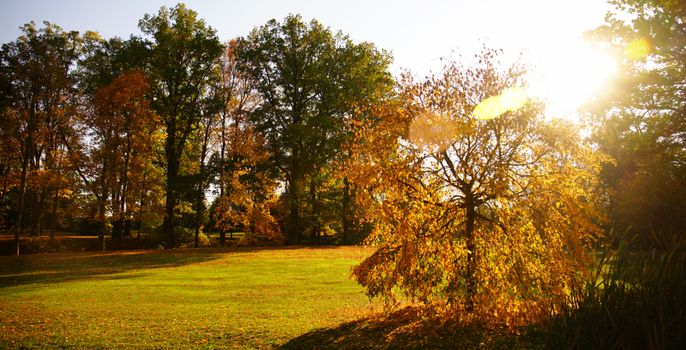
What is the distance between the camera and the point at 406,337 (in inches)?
398

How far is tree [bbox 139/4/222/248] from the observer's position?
3553 centimetres

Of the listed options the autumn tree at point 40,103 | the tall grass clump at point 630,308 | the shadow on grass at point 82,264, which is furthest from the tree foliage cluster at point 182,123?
the tall grass clump at point 630,308

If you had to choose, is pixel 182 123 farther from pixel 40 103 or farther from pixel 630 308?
pixel 630 308

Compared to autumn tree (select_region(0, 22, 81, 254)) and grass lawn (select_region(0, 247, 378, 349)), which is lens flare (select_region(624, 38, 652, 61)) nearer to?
grass lawn (select_region(0, 247, 378, 349))

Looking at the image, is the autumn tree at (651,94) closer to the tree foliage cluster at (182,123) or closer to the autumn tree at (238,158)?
the tree foliage cluster at (182,123)

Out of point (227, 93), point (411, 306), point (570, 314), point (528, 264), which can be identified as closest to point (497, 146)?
point (528, 264)

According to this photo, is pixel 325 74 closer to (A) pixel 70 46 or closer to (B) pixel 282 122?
(B) pixel 282 122

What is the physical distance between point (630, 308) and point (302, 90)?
120 ft

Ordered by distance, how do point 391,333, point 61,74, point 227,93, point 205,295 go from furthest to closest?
point 227,93 < point 61,74 < point 205,295 < point 391,333

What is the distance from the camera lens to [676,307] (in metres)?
5.07

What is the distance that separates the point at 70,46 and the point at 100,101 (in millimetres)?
9341

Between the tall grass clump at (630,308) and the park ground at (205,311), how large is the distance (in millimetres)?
4110

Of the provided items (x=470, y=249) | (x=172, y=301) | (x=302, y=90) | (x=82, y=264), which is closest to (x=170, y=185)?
(x=82, y=264)

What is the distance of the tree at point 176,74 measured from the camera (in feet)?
117
